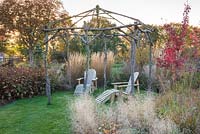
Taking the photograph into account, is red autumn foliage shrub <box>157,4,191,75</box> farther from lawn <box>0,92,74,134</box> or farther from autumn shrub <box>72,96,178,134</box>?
autumn shrub <box>72,96,178,134</box>

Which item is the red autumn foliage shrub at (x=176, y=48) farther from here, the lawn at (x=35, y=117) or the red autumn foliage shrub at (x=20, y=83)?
the red autumn foliage shrub at (x=20, y=83)

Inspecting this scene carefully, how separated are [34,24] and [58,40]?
1.79 m

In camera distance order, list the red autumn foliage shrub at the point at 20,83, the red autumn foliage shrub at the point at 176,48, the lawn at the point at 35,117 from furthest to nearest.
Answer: the red autumn foliage shrub at the point at 20,83
the red autumn foliage shrub at the point at 176,48
the lawn at the point at 35,117

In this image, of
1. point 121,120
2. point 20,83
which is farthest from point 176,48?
point 20,83

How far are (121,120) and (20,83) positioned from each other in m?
4.72

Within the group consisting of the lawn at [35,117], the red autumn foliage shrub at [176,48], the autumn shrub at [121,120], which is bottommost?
the lawn at [35,117]

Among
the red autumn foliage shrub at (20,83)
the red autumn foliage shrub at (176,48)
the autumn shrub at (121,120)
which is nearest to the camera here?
the autumn shrub at (121,120)

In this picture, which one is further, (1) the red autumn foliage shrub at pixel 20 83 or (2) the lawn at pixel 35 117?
(1) the red autumn foliage shrub at pixel 20 83

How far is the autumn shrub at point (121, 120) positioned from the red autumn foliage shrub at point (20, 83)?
12.6ft

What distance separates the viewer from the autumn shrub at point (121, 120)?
4277 mm

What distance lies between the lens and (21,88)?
335 inches

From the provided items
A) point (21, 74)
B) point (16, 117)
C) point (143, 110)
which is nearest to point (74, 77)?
point (21, 74)

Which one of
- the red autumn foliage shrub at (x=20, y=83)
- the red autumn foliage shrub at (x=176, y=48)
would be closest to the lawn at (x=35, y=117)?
the red autumn foliage shrub at (x=20, y=83)

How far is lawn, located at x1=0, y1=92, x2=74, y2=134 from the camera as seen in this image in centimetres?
518
